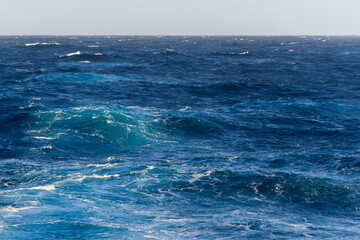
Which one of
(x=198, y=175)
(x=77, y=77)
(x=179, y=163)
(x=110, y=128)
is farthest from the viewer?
(x=77, y=77)

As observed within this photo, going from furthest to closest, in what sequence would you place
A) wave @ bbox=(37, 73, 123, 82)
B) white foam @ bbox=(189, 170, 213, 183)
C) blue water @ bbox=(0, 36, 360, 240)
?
wave @ bbox=(37, 73, 123, 82) < white foam @ bbox=(189, 170, 213, 183) < blue water @ bbox=(0, 36, 360, 240)

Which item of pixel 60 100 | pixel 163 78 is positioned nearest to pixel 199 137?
pixel 60 100

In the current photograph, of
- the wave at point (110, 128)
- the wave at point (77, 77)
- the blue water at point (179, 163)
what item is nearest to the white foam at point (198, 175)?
the blue water at point (179, 163)

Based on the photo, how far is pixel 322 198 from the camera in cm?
1962

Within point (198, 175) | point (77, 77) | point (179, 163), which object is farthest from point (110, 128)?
point (77, 77)

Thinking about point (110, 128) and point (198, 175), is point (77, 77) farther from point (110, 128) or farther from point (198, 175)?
point (198, 175)

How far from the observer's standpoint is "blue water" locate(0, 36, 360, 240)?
16453 millimetres

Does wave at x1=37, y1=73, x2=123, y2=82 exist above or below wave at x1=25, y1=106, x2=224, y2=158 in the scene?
above

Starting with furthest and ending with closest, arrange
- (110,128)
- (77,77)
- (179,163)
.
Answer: (77,77), (110,128), (179,163)

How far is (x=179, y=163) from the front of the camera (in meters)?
24.3

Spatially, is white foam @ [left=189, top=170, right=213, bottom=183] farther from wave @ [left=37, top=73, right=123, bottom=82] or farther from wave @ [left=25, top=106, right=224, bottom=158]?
wave @ [left=37, top=73, right=123, bottom=82]

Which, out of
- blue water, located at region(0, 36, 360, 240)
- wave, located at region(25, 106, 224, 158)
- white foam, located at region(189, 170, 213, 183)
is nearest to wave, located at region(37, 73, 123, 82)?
blue water, located at region(0, 36, 360, 240)

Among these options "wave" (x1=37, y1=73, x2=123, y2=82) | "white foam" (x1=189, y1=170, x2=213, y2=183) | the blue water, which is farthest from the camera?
"wave" (x1=37, y1=73, x2=123, y2=82)

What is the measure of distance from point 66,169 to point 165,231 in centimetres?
951
